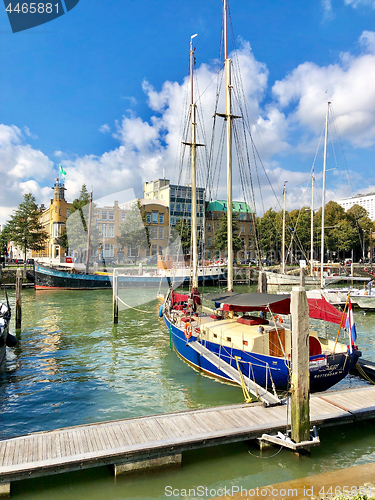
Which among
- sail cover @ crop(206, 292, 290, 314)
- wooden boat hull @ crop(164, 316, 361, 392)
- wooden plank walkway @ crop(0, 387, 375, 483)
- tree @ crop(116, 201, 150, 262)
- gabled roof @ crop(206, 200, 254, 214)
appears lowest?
wooden plank walkway @ crop(0, 387, 375, 483)

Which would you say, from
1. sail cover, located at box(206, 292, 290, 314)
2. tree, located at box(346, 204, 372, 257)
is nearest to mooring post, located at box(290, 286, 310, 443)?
sail cover, located at box(206, 292, 290, 314)

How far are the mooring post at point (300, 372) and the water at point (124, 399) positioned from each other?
0.86m

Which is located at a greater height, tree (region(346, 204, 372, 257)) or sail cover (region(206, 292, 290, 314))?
tree (region(346, 204, 372, 257))

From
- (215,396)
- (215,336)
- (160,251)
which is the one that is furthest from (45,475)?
(160,251)

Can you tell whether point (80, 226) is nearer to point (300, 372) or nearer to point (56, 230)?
point (56, 230)

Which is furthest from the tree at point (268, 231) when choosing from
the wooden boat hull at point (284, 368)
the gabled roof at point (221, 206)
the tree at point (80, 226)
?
the wooden boat hull at point (284, 368)

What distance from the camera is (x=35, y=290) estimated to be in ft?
171

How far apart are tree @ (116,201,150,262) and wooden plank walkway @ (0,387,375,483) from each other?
200 feet

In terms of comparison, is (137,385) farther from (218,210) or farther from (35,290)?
(218,210)

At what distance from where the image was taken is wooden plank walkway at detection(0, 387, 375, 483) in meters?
7.97

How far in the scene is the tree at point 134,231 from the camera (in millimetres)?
70375

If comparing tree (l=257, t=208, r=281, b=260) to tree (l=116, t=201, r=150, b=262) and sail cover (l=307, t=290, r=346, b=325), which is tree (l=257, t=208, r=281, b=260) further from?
sail cover (l=307, t=290, r=346, b=325)

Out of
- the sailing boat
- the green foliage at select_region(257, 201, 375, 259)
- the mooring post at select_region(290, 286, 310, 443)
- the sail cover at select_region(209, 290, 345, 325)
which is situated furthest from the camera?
the green foliage at select_region(257, 201, 375, 259)

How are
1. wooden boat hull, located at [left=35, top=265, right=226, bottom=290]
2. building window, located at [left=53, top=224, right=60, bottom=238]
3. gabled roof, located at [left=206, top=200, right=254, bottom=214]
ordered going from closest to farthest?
wooden boat hull, located at [left=35, top=265, right=226, bottom=290], building window, located at [left=53, top=224, right=60, bottom=238], gabled roof, located at [left=206, top=200, right=254, bottom=214]
